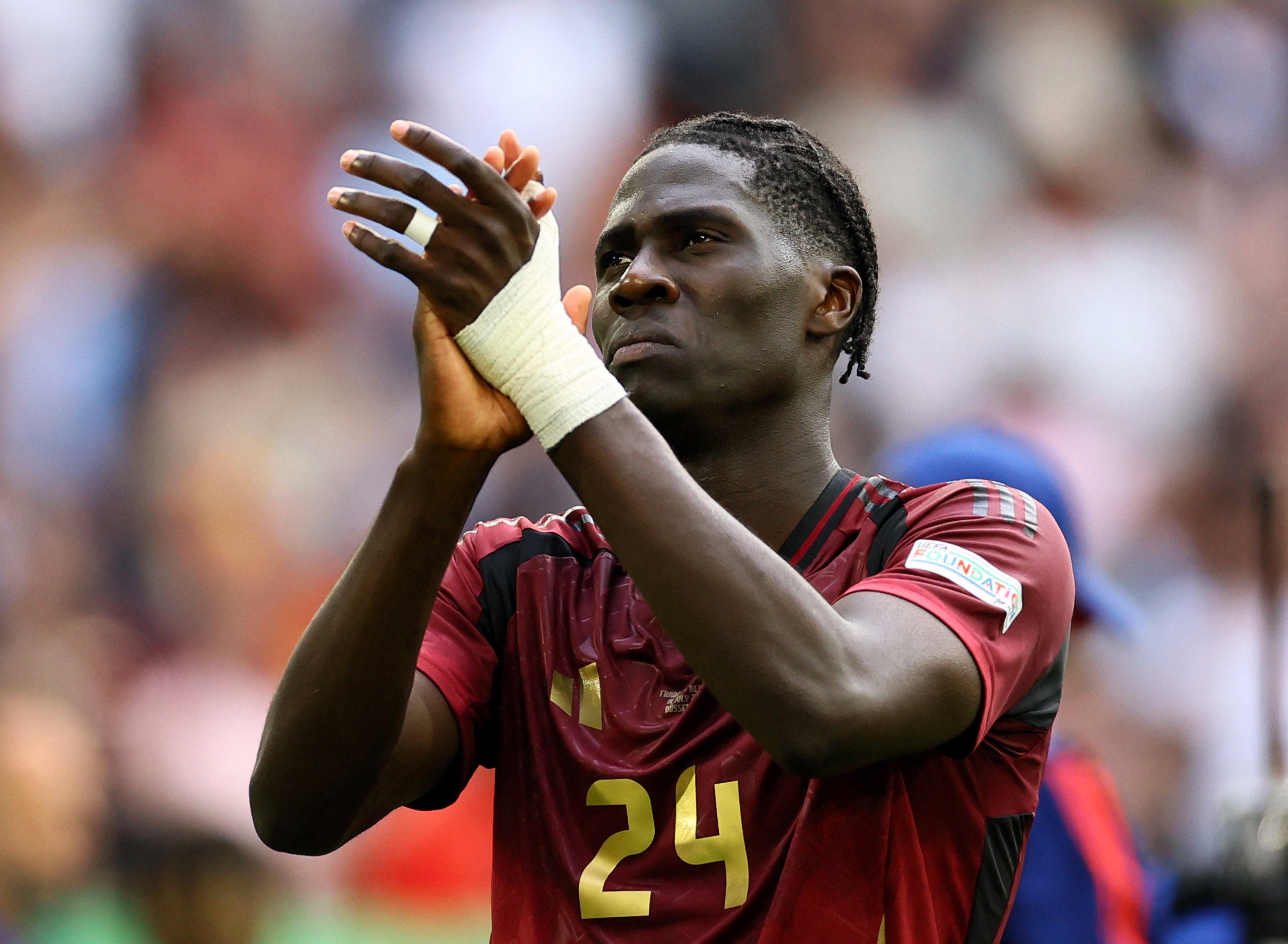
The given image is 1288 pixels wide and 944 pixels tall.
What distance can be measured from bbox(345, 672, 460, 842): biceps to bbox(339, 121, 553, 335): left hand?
25.2 inches

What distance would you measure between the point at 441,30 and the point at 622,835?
5232 mm

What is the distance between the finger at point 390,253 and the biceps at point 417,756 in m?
0.67

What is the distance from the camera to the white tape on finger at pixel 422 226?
1.88m

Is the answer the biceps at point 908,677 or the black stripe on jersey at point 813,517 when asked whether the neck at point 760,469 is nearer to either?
the black stripe on jersey at point 813,517

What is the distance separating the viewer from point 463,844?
5.32 meters

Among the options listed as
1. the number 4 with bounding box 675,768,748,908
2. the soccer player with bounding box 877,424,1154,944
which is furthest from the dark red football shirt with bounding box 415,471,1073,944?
the soccer player with bounding box 877,424,1154,944

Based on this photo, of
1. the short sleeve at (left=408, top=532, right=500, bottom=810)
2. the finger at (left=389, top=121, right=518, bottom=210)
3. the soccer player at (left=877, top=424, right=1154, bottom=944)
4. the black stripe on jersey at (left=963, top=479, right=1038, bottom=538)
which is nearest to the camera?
the finger at (left=389, top=121, right=518, bottom=210)

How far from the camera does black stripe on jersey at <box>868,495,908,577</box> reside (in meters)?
2.31

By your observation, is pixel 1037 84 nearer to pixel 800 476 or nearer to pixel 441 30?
pixel 441 30

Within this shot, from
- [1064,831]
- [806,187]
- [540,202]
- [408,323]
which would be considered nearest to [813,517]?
[806,187]

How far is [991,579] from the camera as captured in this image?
6.98ft

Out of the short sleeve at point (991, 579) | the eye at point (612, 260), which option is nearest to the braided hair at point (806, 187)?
the eye at point (612, 260)

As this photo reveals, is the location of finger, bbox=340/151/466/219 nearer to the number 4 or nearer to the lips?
the lips

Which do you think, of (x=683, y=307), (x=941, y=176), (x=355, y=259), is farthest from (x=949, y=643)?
(x=941, y=176)
